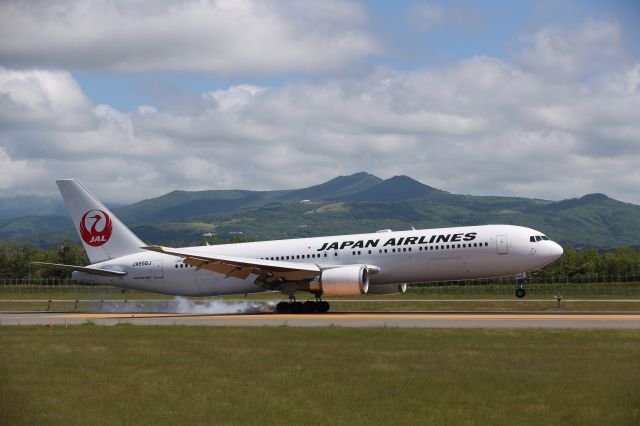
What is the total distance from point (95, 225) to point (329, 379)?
38595 millimetres

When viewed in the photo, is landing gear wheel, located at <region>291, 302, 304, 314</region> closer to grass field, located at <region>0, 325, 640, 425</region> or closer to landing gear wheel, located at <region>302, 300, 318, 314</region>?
landing gear wheel, located at <region>302, 300, 318, 314</region>

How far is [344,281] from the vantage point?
48.5 meters

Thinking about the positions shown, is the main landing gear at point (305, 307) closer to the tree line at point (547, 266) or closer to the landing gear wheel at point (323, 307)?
Result: the landing gear wheel at point (323, 307)

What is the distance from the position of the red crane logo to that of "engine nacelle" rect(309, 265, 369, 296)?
54.3 ft

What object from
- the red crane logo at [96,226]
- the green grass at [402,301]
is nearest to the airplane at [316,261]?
the red crane logo at [96,226]

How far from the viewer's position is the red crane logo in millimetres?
57625

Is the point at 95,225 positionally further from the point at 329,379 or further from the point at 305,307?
the point at 329,379

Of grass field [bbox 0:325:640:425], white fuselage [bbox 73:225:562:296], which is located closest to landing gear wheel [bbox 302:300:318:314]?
white fuselage [bbox 73:225:562:296]

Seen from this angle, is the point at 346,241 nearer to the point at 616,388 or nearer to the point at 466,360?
the point at 466,360

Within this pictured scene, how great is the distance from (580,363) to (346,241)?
1121 inches

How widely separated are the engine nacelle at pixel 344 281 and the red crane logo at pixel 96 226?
54.3 feet

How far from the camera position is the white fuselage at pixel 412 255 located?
49.0 m

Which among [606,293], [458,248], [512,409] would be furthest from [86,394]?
[606,293]

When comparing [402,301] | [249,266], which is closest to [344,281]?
[249,266]
